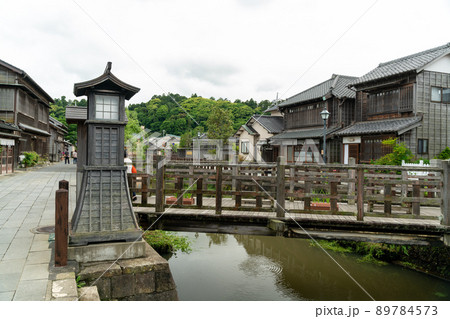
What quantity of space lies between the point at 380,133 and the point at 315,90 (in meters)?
10.0

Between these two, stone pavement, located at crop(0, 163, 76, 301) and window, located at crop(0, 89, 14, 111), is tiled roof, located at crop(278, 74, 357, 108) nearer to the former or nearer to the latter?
stone pavement, located at crop(0, 163, 76, 301)

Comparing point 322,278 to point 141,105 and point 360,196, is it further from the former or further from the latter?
point 141,105

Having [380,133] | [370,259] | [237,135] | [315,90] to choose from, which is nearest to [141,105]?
[237,135]

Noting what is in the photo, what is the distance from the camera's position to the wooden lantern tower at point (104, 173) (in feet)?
17.7

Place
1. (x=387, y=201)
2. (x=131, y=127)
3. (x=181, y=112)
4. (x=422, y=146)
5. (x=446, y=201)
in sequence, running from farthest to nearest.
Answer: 1. (x=181, y=112)
2. (x=131, y=127)
3. (x=422, y=146)
4. (x=387, y=201)
5. (x=446, y=201)

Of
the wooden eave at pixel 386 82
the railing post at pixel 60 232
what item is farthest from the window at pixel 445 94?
the railing post at pixel 60 232

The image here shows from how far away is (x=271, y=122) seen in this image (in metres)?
31.9

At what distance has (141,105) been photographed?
60.8m

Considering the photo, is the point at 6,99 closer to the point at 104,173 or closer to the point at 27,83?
the point at 27,83

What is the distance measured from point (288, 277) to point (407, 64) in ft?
54.5

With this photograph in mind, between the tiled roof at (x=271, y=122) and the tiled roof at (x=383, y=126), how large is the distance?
9860 mm

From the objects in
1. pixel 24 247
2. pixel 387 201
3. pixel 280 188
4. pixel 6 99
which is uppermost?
pixel 6 99

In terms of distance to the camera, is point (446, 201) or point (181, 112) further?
point (181, 112)

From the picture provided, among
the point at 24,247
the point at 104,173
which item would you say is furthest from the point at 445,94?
the point at 24,247
